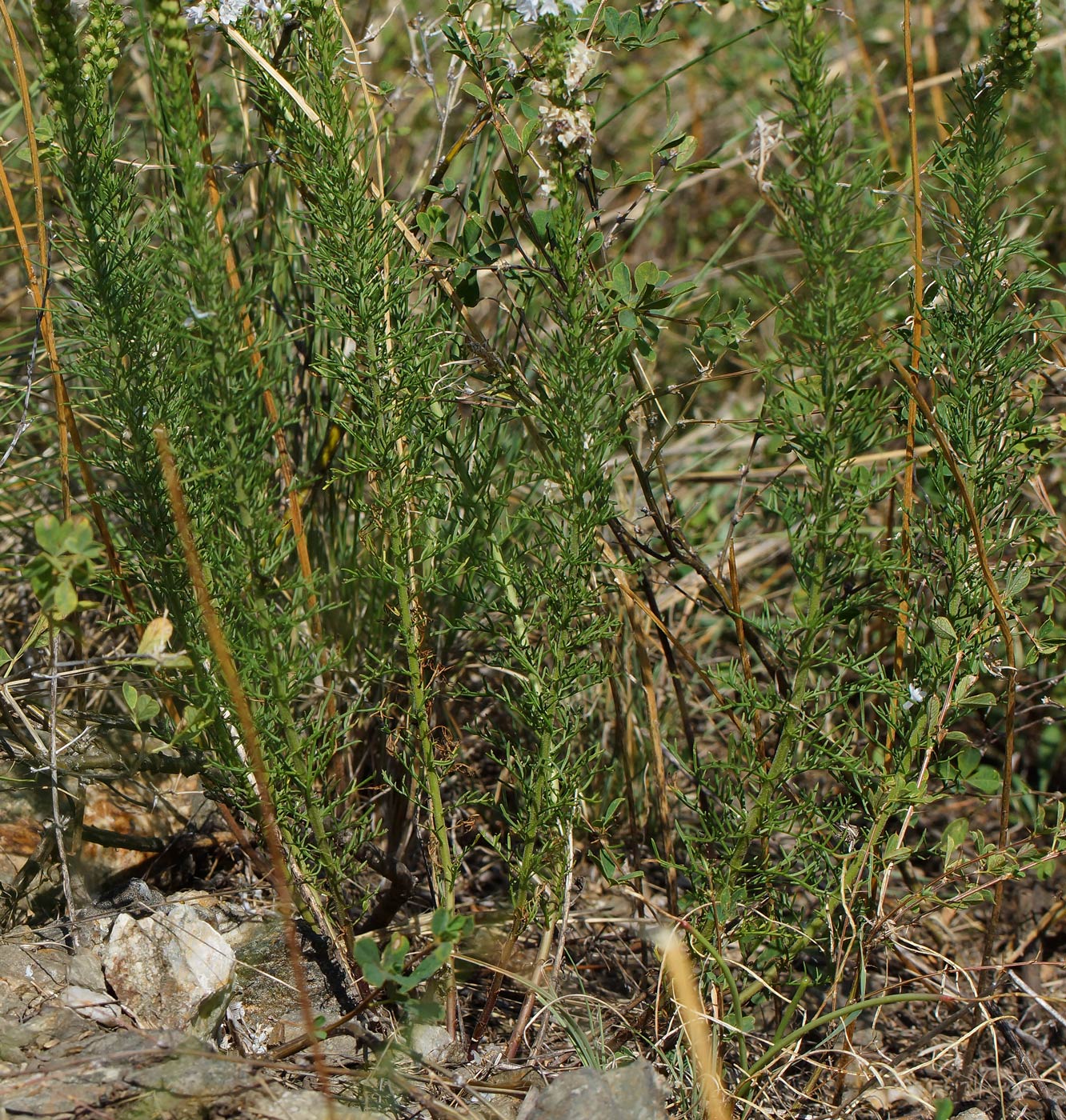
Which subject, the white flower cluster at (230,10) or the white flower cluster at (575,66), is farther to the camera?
the white flower cluster at (230,10)

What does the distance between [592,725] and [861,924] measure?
809 mm

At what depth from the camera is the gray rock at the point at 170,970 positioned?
171cm

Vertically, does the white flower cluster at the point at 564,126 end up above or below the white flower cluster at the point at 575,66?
below

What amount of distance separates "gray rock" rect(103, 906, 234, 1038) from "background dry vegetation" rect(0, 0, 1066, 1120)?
0.50 feet

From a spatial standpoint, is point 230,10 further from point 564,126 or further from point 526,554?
point 526,554

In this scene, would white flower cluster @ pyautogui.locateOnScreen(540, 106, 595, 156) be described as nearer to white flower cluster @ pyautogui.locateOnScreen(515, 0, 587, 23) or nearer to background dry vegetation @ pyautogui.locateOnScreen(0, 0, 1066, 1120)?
background dry vegetation @ pyautogui.locateOnScreen(0, 0, 1066, 1120)

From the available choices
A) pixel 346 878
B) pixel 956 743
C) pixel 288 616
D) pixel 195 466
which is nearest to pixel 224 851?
pixel 346 878

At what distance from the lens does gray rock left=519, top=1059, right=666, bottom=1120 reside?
1.51 metres

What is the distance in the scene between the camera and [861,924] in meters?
1.76

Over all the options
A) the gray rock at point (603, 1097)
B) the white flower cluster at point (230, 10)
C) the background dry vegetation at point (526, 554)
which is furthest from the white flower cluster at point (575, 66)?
the gray rock at point (603, 1097)

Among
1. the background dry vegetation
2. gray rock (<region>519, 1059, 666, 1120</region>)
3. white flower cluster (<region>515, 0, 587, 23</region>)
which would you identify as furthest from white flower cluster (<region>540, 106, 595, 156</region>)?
gray rock (<region>519, 1059, 666, 1120</region>)

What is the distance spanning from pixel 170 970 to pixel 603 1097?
28.6 inches

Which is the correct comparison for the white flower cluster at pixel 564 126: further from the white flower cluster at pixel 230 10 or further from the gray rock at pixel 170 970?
the gray rock at pixel 170 970

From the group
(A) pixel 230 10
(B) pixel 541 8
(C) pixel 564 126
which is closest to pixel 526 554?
(C) pixel 564 126
